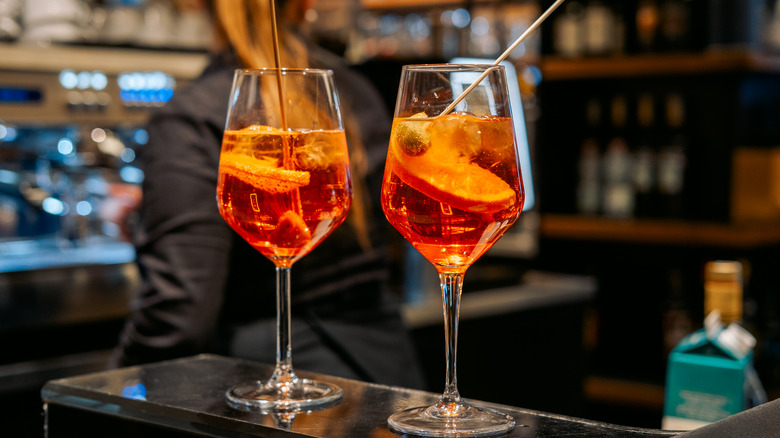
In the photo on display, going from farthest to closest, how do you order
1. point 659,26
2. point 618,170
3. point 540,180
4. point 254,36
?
point 540,180 → point 618,170 → point 659,26 → point 254,36

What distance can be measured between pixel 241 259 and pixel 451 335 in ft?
2.43

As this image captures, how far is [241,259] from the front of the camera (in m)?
1.44

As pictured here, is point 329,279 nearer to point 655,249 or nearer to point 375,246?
point 375,246

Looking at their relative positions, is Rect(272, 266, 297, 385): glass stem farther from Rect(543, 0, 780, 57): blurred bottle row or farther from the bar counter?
Rect(543, 0, 780, 57): blurred bottle row

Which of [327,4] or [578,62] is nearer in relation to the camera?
[327,4]

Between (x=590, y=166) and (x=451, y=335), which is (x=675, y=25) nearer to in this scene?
(x=590, y=166)

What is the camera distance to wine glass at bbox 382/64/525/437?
0.75 metres

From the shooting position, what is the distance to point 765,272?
3.70m

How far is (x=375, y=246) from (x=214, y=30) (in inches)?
17.4

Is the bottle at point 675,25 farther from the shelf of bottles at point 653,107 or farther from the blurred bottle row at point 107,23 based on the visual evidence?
the blurred bottle row at point 107,23

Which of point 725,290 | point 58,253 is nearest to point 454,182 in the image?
point 725,290

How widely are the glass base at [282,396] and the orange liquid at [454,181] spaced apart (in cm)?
18

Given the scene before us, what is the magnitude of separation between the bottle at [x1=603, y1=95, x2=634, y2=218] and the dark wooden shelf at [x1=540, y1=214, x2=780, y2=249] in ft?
0.25

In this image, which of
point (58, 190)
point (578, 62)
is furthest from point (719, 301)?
point (578, 62)
